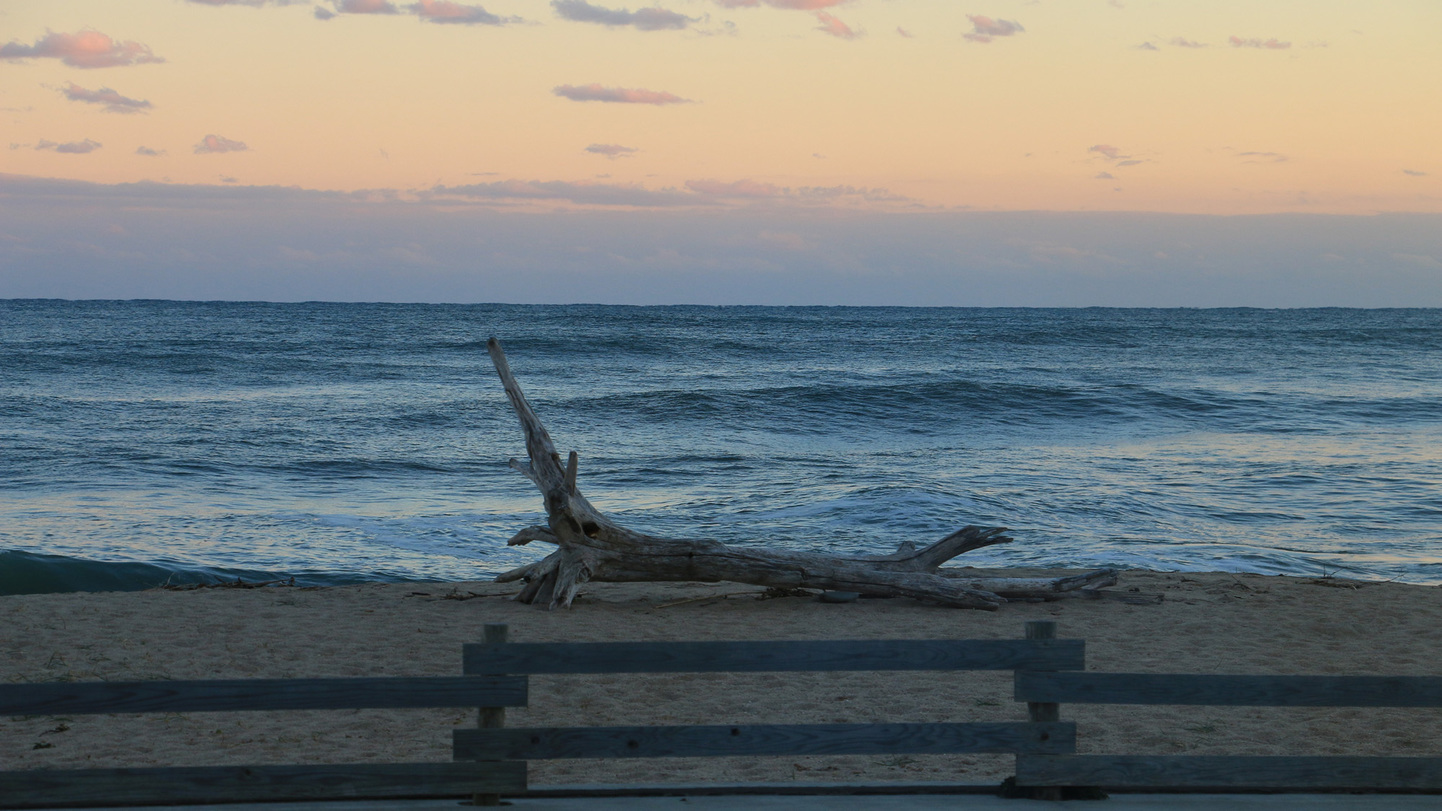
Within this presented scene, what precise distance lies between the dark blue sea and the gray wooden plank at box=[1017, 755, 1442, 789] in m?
8.89

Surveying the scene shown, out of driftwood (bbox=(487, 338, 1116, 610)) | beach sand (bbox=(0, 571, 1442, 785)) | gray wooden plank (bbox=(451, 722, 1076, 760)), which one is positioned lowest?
beach sand (bbox=(0, 571, 1442, 785))

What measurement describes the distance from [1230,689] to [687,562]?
5.54 m

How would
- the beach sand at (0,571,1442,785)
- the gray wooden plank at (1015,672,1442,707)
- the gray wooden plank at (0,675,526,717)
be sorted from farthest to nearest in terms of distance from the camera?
the beach sand at (0,571,1442,785)
the gray wooden plank at (1015,672,1442,707)
the gray wooden plank at (0,675,526,717)

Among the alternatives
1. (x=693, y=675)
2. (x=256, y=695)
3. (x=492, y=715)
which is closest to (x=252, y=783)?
(x=256, y=695)

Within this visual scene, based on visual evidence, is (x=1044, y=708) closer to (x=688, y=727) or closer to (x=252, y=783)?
(x=688, y=727)

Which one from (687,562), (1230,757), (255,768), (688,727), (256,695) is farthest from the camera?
(687,562)

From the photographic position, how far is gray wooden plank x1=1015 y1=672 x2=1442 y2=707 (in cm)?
448

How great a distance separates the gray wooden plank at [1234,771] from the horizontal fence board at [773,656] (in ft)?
1.48

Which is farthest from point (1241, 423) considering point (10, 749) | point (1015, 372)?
point (10, 749)

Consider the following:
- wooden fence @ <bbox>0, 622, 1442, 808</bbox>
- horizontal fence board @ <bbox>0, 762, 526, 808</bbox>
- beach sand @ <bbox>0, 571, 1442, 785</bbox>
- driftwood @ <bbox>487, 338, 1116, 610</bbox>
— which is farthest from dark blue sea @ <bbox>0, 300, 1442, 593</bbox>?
wooden fence @ <bbox>0, 622, 1442, 808</bbox>

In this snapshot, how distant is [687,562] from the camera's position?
9.58 metres

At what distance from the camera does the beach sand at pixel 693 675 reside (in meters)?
6.19

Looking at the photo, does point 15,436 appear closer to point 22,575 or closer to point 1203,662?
point 22,575

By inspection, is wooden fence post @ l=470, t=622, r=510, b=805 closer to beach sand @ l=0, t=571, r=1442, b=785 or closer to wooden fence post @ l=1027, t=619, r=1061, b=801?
beach sand @ l=0, t=571, r=1442, b=785
